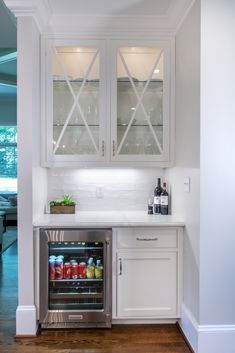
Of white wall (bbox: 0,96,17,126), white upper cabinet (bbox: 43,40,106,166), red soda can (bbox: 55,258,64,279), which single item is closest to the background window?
white wall (bbox: 0,96,17,126)

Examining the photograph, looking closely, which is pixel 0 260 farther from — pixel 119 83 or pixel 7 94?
pixel 7 94

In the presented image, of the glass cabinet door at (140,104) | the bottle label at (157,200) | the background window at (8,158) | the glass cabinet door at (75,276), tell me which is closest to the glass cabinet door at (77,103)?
the glass cabinet door at (140,104)

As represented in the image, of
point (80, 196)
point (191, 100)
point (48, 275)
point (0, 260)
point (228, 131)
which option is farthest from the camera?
point (0, 260)

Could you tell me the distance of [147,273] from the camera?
106 inches

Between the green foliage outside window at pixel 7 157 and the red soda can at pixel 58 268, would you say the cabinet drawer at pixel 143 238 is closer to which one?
the red soda can at pixel 58 268

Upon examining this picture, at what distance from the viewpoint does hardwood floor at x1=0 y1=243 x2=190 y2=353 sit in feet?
7.90

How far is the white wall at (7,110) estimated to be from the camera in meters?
8.28

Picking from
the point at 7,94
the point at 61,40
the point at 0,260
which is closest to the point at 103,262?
the point at 61,40

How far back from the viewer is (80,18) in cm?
283

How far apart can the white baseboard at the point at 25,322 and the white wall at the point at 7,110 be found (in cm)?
653

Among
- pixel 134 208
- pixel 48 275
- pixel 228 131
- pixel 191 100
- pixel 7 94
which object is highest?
pixel 7 94

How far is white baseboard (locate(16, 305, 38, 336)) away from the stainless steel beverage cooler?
72 mm

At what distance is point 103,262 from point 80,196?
0.84 m

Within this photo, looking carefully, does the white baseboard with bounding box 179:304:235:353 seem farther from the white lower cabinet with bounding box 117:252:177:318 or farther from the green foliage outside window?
the green foliage outside window
